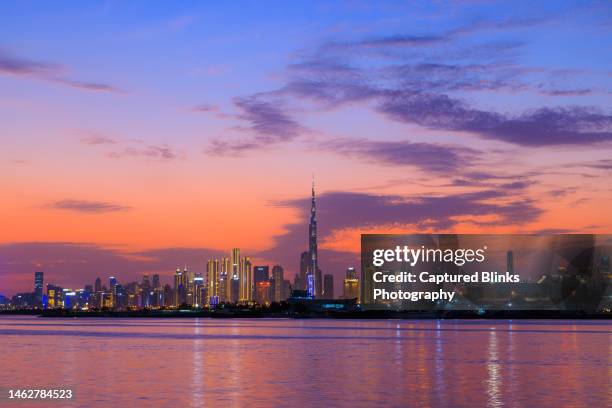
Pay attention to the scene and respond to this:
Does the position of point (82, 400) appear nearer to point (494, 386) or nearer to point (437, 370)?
point (494, 386)

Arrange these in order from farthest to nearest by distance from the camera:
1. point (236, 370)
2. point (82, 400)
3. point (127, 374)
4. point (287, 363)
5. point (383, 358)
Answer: point (383, 358) → point (287, 363) → point (236, 370) → point (127, 374) → point (82, 400)

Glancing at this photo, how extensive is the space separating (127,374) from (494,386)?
21779mm

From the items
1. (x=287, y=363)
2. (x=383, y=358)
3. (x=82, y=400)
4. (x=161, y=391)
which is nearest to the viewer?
(x=82, y=400)

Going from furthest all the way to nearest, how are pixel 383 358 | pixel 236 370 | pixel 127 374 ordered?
pixel 383 358 < pixel 236 370 < pixel 127 374

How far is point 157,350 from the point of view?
8362 cm

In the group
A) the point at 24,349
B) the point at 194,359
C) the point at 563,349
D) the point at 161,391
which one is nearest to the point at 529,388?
the point at 161,391

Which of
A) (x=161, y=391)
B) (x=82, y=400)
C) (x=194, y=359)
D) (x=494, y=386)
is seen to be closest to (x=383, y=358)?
(x=194, y=359)

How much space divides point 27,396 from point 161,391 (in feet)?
21.9

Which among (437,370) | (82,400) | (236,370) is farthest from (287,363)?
(82,400)

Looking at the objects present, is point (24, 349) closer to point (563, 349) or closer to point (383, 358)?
point (383, 358)

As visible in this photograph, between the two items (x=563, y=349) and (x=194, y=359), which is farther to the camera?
(x=563, y=349)

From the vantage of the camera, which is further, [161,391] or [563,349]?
[563,349]

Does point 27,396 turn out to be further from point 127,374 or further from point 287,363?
point 287,363

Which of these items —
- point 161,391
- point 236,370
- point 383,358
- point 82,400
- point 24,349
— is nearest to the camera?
point 82,400
